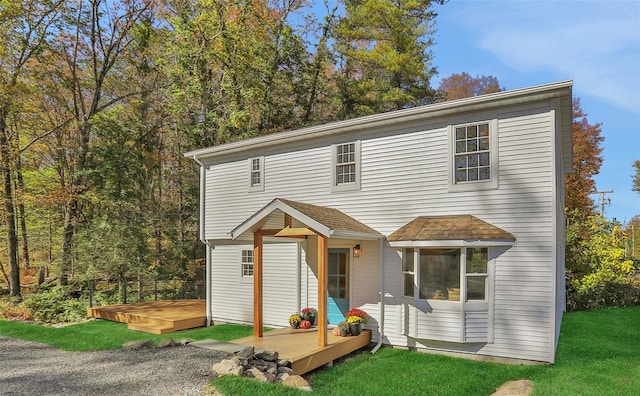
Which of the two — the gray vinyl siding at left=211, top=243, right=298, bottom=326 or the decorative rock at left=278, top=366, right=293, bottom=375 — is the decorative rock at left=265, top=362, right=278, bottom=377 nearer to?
the decorative rock at left=278, top=366, right=293, bottom=375

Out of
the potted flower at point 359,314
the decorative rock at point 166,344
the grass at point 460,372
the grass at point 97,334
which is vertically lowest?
the grass at point 97,334

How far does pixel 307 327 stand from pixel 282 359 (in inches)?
103

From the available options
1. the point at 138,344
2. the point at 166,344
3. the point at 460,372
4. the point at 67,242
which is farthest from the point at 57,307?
the point at 460,372

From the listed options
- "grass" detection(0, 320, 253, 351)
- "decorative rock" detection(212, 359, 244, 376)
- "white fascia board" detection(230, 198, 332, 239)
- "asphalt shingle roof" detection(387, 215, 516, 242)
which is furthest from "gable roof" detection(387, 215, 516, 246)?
"grass" detection(0, 320, 253, 351)

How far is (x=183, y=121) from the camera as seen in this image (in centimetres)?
1705

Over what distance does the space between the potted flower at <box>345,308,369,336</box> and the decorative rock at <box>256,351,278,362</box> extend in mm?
2200

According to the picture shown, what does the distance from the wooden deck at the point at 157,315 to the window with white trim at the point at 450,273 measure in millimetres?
6696

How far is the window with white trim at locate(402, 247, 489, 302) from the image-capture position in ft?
24.6

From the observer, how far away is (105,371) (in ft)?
22.4

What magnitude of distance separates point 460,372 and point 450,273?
6.04 ft

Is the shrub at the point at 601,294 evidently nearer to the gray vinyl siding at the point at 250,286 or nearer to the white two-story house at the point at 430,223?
the white two-story house at the point at 430,223

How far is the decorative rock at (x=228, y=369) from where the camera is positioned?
6.16 metres

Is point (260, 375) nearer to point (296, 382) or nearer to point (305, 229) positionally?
point (296, 382)

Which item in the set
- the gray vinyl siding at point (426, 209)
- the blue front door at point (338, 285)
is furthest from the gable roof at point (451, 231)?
the blue front door at point (338, 285)
